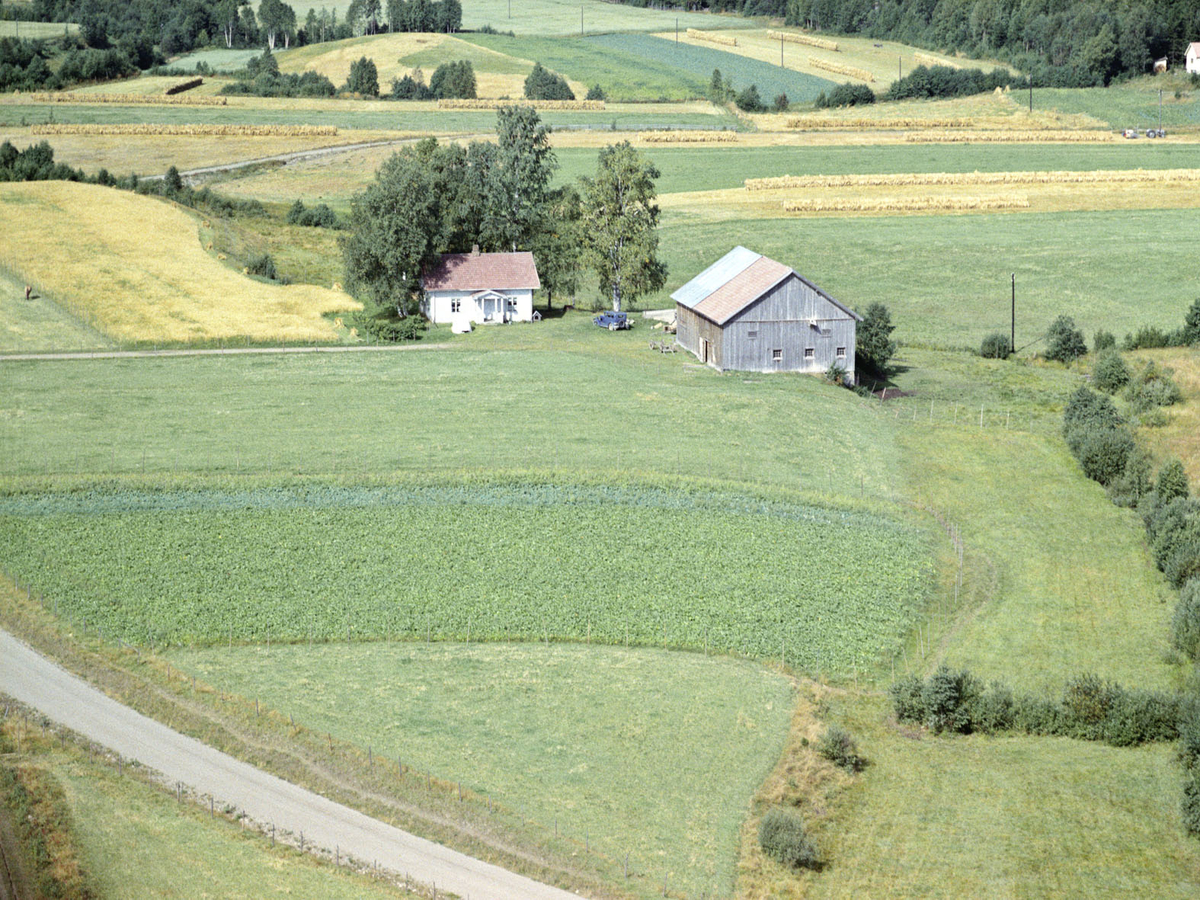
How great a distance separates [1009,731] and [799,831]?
34.0 feet

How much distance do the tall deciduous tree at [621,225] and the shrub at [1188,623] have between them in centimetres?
4763

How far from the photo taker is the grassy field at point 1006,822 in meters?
35.2

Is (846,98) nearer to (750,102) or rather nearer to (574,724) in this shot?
(750,102)

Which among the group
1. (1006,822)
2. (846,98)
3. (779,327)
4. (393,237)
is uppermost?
(846,98)

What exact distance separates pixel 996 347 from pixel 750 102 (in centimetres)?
8351

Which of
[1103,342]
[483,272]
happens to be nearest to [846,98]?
[483,272]

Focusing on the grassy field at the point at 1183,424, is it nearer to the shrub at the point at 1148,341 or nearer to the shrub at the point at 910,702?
the shrub at the point at 1148,341

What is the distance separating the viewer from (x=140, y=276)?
315 feet

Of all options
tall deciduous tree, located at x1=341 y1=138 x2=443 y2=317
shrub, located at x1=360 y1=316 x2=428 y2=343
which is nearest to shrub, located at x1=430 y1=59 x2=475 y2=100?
tall deciduous tree, located at x1=341 y1=138 x2=443 y2=317

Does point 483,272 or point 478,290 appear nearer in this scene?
point 478,290

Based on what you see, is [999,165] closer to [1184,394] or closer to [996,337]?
[996,337]

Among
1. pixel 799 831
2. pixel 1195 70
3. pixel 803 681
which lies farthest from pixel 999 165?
pixel 799 831

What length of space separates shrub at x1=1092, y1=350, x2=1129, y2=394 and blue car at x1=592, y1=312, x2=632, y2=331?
1092 inches

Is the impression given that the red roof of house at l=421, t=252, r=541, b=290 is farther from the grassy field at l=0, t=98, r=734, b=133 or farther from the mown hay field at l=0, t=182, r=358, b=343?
the grassy field at l=0, t=98, r=734, b=133
